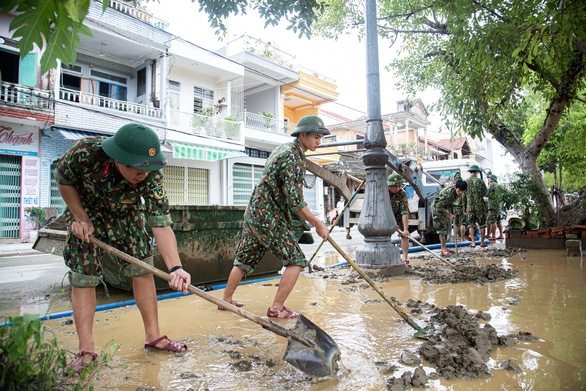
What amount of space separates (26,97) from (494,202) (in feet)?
45.8

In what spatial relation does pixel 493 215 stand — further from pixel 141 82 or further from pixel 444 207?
pixel 141 82

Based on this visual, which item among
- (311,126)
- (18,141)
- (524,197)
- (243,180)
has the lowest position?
(524,197)

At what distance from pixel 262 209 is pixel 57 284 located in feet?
12.7

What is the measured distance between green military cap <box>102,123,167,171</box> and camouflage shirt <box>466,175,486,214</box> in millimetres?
7975

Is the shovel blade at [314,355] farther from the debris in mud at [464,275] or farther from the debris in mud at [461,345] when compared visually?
the debris in mud at [464,275]

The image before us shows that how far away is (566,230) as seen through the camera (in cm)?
803

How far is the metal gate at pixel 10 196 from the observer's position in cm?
1165

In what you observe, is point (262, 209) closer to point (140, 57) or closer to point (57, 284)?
point (57, 284)

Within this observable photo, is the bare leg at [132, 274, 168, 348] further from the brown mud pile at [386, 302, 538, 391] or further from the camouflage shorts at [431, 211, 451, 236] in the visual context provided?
the camouflage shorts at [431, 211, 451, 236]

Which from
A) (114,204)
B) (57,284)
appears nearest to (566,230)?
(114,204)

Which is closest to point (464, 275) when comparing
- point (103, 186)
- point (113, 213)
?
point (113, 213)

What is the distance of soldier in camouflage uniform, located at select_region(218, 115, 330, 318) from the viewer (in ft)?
10.6

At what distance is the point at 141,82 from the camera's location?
15.6m

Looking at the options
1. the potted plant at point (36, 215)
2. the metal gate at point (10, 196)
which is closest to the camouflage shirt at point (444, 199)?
the potted plant at point (36, 215)
